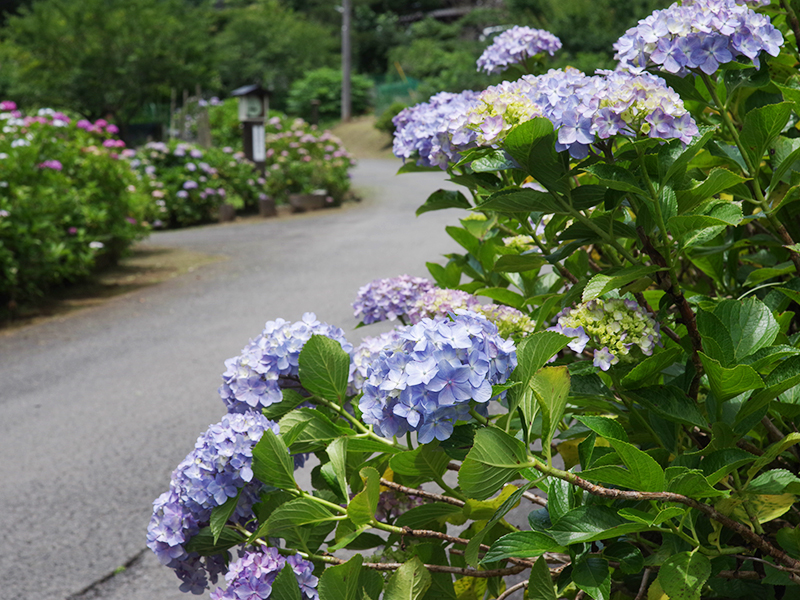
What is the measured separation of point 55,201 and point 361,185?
9253 mm

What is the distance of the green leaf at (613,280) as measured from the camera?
929 millimetres

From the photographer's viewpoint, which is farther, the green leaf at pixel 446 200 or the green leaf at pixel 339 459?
the green leaf at pixel 446 200

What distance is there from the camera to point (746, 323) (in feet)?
3.31

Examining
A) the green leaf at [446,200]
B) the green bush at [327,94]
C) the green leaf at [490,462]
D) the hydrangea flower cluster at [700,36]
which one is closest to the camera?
the green leaf at [490,462]

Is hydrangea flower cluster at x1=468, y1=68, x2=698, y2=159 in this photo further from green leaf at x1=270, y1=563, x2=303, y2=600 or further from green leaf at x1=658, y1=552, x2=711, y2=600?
green leaf at x1=270, y1=563, x2=303, y2=600

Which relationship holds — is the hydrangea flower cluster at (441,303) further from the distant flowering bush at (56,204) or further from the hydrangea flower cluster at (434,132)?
the distant flowering bush at (56,204)

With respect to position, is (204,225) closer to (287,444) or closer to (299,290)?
(299,290)

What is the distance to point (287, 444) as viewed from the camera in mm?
1059

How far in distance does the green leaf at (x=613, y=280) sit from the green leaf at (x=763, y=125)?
344 millimetres

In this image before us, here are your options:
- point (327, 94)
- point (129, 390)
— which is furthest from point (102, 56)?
point (129, 390)

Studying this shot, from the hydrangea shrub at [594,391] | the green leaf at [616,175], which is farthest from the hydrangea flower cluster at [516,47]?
the green leaf at [616,175]

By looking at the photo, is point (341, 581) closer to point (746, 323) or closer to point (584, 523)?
point (584, 523)

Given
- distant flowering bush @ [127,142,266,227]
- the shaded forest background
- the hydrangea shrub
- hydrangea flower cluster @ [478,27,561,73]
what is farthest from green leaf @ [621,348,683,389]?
the shaded forest background

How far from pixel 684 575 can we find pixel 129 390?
465 cm
